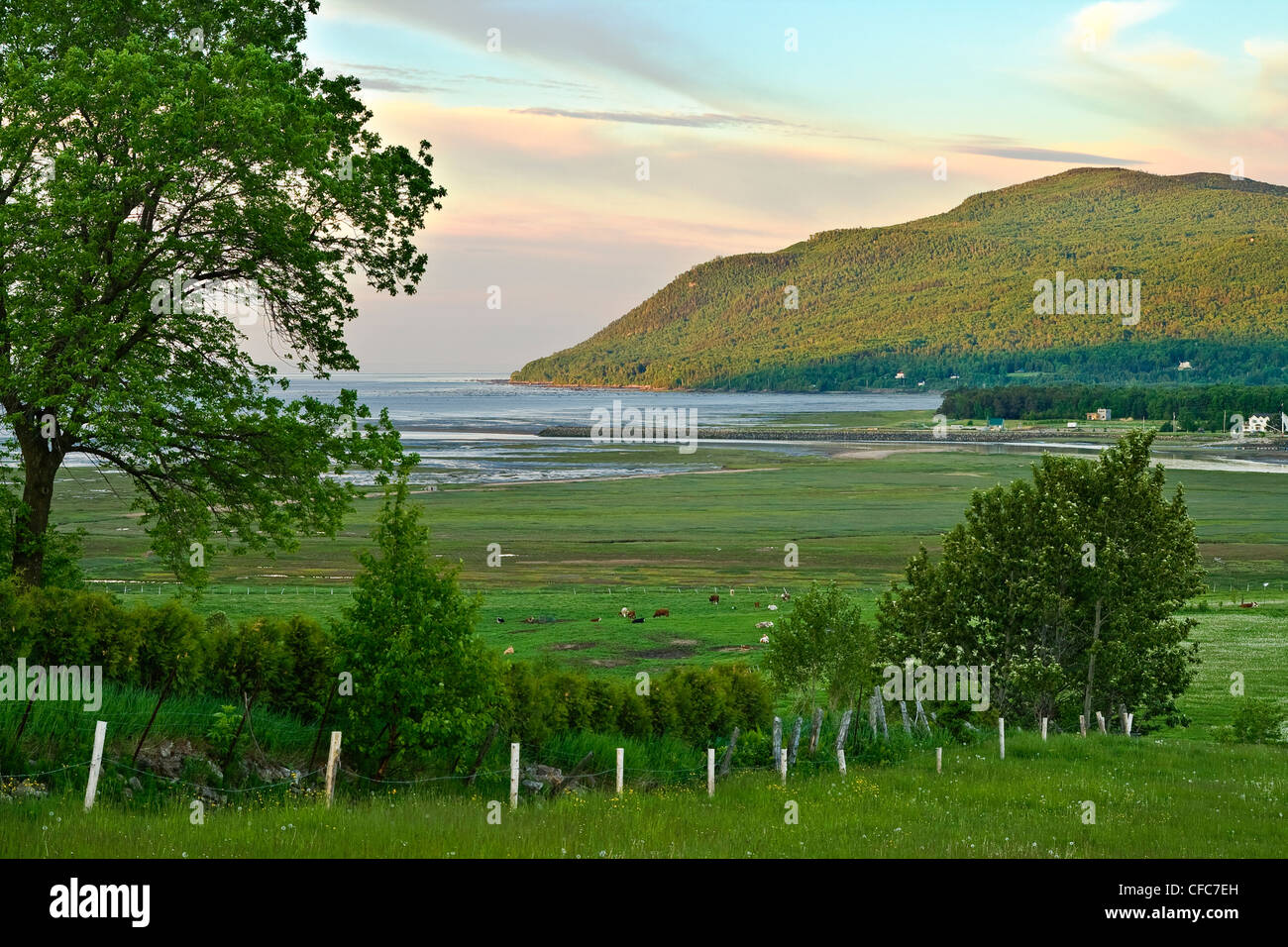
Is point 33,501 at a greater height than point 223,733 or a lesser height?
greater

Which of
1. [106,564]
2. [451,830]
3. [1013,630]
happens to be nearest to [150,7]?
[451,830]

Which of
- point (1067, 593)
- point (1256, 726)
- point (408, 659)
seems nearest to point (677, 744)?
point (408, 659)

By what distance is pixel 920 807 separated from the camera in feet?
62.8

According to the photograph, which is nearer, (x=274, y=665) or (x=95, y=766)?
(x=95, y=766)

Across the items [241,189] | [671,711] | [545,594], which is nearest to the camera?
[241,189]

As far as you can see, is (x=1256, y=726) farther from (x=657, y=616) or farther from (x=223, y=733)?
(x=223, y=733)

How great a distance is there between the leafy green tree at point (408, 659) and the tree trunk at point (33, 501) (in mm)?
8095

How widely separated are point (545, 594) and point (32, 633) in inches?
2030

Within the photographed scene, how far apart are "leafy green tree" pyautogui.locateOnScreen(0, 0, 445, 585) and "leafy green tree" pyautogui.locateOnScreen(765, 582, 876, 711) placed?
41.7 feet

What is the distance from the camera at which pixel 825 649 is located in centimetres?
3059

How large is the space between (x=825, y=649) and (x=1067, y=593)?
36.2 ft

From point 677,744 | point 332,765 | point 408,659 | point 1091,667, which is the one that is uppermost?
point 408,659

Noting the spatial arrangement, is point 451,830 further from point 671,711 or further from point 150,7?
point 150,7

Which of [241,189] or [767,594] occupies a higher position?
[241,189]
